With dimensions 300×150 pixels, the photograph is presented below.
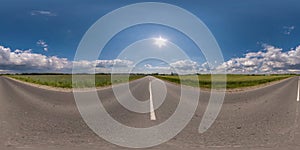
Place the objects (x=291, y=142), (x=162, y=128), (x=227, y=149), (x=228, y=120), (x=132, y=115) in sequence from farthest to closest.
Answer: (x=132, y=115) → (x=228, y=120) → (x=162, y=128) → (x=291, y=142) → (x=227, y=149)

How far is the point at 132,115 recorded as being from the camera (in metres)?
10.4

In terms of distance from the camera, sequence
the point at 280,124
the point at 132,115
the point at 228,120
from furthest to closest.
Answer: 1. the point at 132,115
2. the point at 228,120
3. the point at 280,124

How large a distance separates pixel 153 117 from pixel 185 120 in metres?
1.10

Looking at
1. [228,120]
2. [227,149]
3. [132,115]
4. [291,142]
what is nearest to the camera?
[227,149]

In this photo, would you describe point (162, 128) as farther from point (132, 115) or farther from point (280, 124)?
point (280, 124)

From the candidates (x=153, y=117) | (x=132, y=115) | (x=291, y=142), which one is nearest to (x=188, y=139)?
(x=291, y=142)

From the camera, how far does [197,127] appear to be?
8203 mm

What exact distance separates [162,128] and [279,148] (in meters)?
2.94

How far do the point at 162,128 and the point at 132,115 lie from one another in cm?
260

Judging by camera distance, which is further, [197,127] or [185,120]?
[185,120]

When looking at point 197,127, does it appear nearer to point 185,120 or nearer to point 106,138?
point 185,120

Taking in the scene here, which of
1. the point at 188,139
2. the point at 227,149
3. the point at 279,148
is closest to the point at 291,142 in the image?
the point at 279,148

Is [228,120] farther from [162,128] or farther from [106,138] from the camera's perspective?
[106,138]

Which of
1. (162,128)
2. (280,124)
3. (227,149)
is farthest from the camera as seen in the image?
(280,124)
